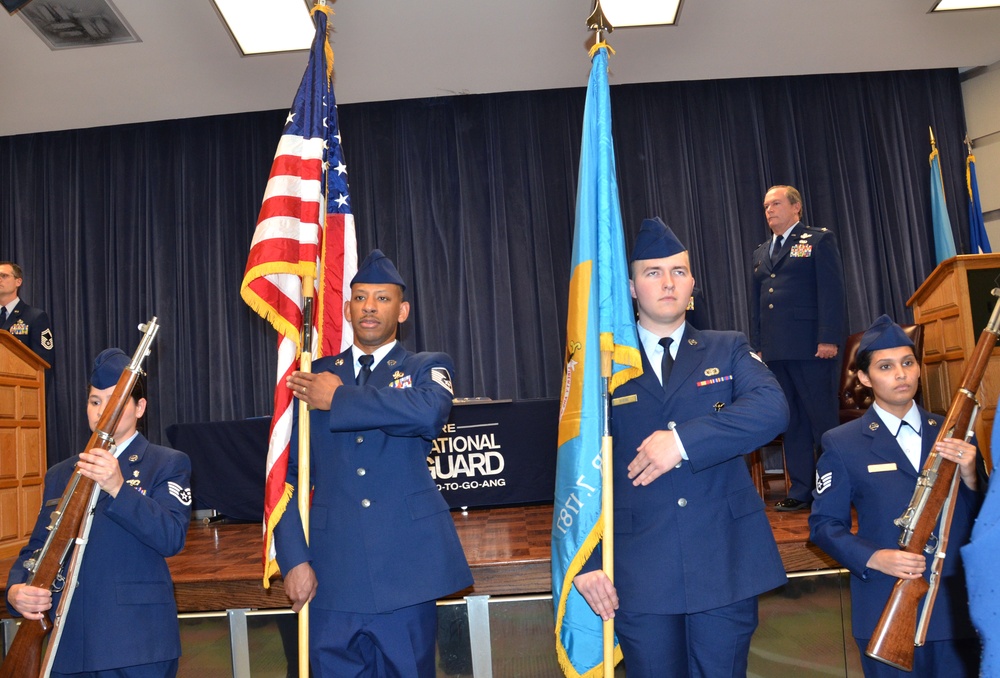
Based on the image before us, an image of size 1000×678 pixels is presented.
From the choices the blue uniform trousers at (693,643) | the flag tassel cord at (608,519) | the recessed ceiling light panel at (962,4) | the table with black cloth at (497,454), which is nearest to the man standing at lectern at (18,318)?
the table with black cloth at (497,454)

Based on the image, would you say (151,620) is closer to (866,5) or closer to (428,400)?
(428,400)

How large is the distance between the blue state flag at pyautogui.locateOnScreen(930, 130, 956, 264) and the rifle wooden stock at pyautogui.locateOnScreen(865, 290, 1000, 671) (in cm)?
596

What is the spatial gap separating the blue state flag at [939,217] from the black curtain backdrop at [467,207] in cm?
22

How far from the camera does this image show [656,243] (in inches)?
87.7

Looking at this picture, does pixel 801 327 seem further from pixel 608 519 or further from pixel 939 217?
pixel 939 217

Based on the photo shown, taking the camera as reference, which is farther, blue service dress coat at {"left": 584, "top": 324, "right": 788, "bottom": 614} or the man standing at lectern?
the man standing at lectern

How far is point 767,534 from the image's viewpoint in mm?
2086

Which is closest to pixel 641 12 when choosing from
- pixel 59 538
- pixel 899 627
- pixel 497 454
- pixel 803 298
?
pixel 803 298

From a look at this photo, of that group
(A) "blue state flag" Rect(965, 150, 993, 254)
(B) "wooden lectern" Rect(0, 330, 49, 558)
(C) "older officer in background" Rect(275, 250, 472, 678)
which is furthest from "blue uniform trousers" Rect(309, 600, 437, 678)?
(A) "blue state flag" Rect(965, 150, 993, 254)

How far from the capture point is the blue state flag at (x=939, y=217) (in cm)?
762

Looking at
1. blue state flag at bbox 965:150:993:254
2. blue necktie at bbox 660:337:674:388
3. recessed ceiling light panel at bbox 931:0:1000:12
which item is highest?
recessed ceiling light panel at bbox 931:0:1000:12

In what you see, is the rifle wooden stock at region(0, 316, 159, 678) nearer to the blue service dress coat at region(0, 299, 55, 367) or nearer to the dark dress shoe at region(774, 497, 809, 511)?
the dark dress shoe at region(774, 497, 809, 511)

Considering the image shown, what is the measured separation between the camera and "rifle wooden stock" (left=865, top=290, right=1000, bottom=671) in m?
2.03

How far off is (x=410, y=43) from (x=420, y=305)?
242 cm
